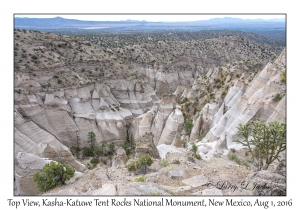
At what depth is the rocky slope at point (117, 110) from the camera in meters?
17.6

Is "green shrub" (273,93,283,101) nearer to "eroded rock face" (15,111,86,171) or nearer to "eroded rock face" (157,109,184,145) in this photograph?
"eroded rock face" (157,109,184,145)

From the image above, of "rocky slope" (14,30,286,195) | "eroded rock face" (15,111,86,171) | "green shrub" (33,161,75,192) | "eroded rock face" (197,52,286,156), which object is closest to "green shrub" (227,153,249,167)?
"rocky slope" (14,30,286,195)

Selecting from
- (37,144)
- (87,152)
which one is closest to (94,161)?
(87,152)

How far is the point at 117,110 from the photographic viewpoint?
41219mm

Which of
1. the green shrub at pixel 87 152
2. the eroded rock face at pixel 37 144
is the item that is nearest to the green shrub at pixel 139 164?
the eroded rock face at pixel 37 144

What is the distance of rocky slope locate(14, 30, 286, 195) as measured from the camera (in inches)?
692

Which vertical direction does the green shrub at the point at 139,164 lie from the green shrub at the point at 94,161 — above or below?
above

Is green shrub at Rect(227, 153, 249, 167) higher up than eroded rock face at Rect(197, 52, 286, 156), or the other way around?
eroded rock face at Rect(197, 52, 286, 156)

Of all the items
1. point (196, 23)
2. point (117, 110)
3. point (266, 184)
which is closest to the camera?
point (266, 184)

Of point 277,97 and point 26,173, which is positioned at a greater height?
point 277,97

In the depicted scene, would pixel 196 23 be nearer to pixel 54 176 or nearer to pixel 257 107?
pixel 257 107

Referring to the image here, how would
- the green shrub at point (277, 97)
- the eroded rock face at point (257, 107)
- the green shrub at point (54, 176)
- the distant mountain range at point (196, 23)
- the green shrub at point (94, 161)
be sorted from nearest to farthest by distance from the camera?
the green shrub at point (54, 176) < the distant mountain range at point (196, 23) < the green shrub at point (277, 97) < the eroded rock face at point (257, 107) < the green shrub at point (94, 161)

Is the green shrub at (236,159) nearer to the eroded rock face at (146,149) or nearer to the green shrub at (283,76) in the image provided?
the eroded rock face at (146,149)

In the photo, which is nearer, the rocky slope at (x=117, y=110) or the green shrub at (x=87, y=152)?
the rocky slope at (x=117, y=110)
